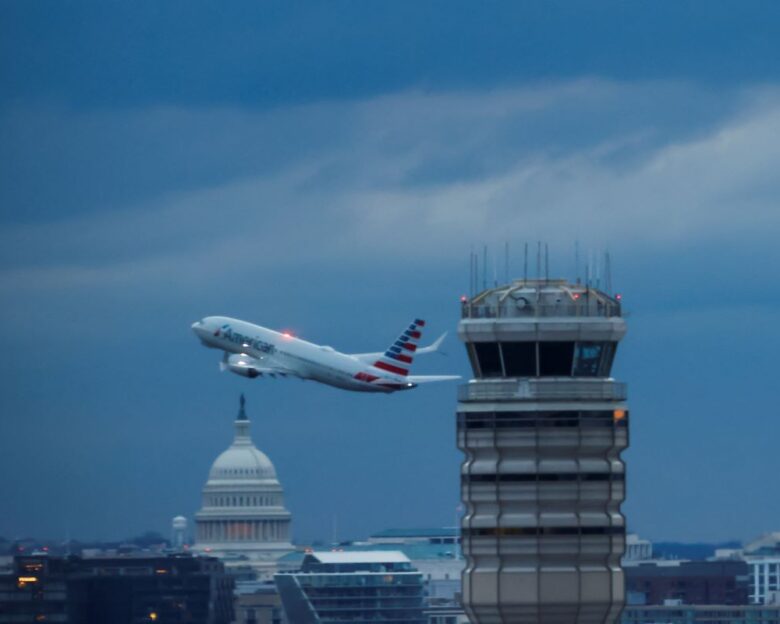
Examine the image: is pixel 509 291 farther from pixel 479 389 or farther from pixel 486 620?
pixel 486 620

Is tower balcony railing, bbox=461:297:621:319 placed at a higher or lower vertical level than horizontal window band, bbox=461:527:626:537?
higher

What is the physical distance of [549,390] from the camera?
305ft

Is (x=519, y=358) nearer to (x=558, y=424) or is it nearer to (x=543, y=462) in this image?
(x=558, y=424)

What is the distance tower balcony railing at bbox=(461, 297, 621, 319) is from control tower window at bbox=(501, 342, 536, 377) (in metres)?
0.78

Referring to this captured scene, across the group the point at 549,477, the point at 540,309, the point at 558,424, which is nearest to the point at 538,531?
the point at 549,477

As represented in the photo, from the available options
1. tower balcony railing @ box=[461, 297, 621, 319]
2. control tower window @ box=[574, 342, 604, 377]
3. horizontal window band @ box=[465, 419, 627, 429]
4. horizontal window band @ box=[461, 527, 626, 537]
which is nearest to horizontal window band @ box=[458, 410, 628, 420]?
horizontal window band @ box=[465, 419, 627, 429]

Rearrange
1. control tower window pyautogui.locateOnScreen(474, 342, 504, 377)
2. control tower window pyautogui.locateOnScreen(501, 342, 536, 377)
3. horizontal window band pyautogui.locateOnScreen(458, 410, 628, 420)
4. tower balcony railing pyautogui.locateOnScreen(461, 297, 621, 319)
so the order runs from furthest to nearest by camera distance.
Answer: control tower window pyautogui.locateOnScreen(474, 342, 504, 377) → tower balcony railing pyautogui.locateOnScreen(461, 297, 621, 319) → control tower window pyautogui.locateOnScreen(501, 342, 536, 377) → horizontal window band pyautogui.locateOnScreen(458, 410, 628, 420)

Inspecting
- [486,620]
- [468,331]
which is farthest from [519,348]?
[486,620]

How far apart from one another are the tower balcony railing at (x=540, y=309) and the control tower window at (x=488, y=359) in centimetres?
79

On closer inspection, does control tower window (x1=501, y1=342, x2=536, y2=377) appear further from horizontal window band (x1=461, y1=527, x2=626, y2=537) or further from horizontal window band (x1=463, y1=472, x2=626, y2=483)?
horizontal window band (x1=461, y1=527, x2=626, y2=537)

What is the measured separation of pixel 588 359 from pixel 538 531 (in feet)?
15.7

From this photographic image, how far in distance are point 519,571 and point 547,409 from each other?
4.31 m

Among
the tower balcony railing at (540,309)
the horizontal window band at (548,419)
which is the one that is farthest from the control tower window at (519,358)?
the horizontal window band at (548,419)

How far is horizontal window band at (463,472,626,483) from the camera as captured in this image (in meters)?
92.4
